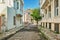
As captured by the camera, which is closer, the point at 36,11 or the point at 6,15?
the point at 6,15

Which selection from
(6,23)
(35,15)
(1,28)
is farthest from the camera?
(35,15)

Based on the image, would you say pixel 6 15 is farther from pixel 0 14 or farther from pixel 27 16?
pixel 27 16

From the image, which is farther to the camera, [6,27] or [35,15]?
[35,15]

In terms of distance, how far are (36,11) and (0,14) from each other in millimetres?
33981

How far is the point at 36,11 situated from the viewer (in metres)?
53.8

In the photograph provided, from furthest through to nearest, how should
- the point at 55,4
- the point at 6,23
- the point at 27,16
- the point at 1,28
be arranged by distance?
the point at 27,16
the point at 6,23
the point at 1,28
the point at 55,4

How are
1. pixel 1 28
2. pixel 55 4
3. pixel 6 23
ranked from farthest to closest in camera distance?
pixel 6 23
pixel 1 28
pixel 55 4

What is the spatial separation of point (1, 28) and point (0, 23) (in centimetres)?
96

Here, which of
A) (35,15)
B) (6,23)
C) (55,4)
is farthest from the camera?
(35,15)

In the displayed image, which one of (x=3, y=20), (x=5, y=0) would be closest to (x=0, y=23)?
(x=3, y=20)

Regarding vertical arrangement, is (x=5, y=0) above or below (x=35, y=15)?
above

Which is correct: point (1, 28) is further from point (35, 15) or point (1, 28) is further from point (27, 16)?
point (27, 16)

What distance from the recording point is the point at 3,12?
66.9 ft

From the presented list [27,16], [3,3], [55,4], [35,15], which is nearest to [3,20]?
[3,3]
